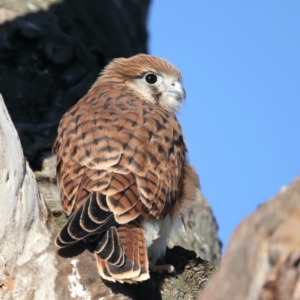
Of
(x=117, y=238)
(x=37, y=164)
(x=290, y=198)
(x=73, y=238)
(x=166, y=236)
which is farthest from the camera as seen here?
(x=37, y=164)

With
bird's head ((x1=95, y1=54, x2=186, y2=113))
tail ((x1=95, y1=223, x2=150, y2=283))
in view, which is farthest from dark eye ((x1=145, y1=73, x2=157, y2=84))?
A: tail ((x1=95, y1=223, x2=150, y2=283))

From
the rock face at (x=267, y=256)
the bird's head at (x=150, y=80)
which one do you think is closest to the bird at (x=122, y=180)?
the bird's head at (x=150, y=80)

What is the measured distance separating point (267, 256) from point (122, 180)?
178 cm

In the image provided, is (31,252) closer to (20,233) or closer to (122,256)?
(20,233)

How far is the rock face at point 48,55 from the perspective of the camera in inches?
234

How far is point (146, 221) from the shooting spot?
3.98 m

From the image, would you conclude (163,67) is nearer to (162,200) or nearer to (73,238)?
(162,200)

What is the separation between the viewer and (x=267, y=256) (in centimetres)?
207

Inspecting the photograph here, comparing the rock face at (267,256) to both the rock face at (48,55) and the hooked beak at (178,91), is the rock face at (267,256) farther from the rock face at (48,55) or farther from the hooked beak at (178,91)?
the rock face at (48,55)

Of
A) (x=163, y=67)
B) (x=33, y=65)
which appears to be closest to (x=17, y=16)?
(x=33, y=65)

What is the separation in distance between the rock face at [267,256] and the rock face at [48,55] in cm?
340

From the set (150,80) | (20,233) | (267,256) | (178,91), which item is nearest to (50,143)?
(150,80)

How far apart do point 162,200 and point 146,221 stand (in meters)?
0.14

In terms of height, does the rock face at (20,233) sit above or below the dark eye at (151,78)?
below
